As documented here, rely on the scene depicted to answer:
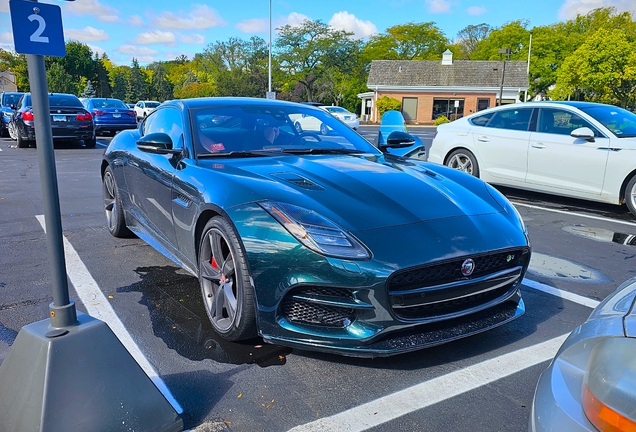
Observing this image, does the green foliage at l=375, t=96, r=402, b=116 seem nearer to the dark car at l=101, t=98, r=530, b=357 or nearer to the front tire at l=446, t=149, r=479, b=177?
the front tire at l=446, t=149, r=479, b=177

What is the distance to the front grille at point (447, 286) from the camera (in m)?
2.63

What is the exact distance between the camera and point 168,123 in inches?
175

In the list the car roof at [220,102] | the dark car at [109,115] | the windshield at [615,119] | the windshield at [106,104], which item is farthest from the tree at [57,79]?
the car roof at [220,102]

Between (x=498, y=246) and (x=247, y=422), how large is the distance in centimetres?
160

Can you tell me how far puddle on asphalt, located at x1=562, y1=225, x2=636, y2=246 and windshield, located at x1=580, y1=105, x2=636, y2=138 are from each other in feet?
5.44

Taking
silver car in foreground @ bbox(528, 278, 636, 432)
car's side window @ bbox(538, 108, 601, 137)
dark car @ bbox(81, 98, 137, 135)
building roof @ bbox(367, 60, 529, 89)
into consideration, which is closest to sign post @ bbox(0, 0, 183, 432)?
silver car in foreground @ bbox(528, 278, 636, 432)

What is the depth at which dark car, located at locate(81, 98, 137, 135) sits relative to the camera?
1991cm

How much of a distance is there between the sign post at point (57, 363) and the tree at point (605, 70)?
48965 millimetres

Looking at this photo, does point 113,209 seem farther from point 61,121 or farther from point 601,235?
point 61,121

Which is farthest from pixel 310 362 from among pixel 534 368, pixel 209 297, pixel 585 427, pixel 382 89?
pixel 382 89

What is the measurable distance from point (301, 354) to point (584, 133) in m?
5.73

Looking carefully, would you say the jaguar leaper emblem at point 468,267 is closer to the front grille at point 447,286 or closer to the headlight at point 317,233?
the front grille at point 447,286

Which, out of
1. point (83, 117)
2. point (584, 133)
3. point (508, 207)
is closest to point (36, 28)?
point (508, 207)

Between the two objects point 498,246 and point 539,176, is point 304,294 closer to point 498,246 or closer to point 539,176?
point 498,246
